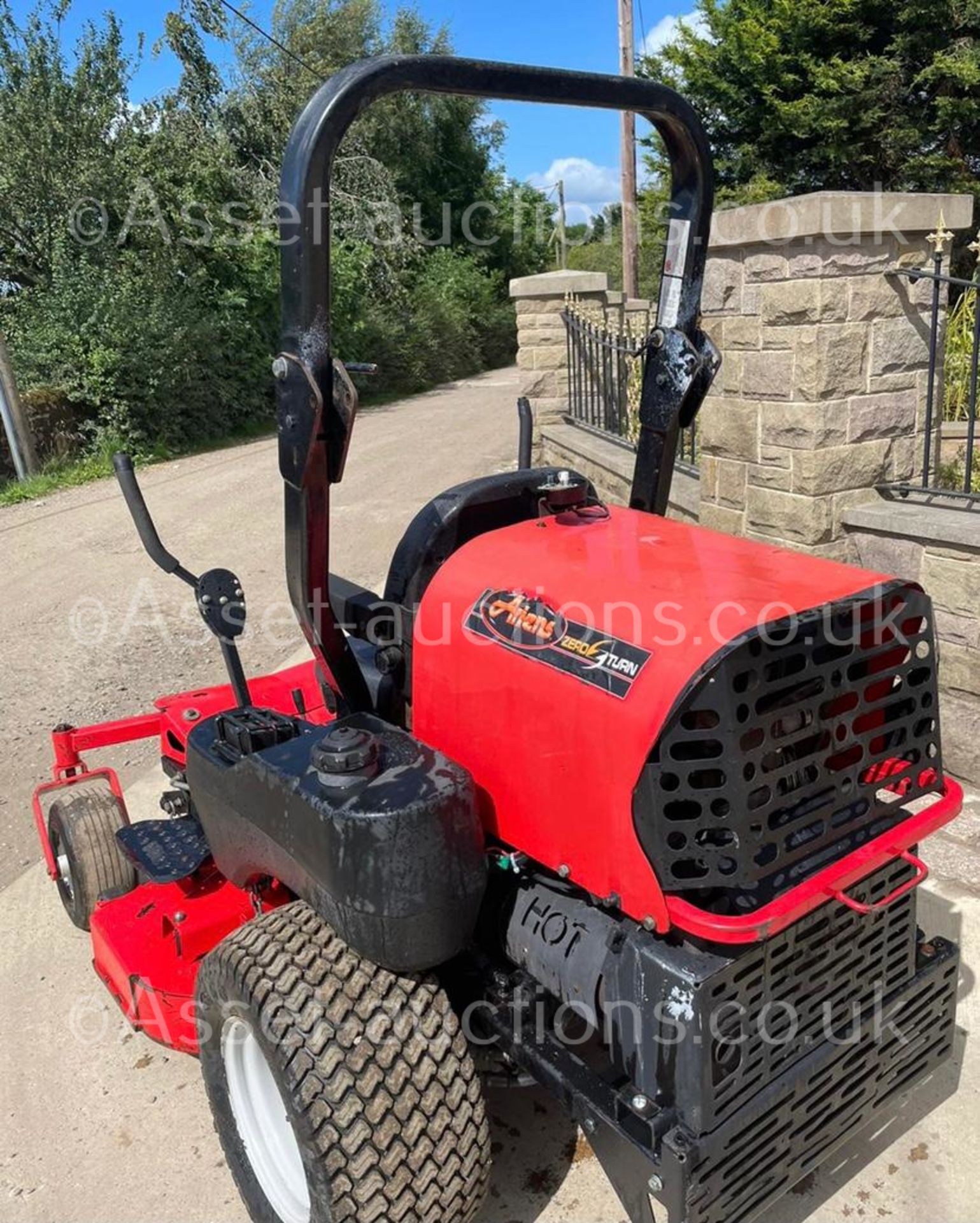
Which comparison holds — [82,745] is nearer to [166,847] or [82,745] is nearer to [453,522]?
[166,847]

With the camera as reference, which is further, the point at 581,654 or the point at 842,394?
the point at 842,394

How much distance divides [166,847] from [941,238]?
10.6 feet

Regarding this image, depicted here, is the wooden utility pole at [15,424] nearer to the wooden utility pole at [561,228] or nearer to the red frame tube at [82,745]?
the red frame tube at [82,745]

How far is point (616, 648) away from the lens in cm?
168

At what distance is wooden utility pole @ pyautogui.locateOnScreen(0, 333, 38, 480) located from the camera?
11.1m

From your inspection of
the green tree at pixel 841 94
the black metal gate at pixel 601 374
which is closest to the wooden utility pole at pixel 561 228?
the green tree at pixel 841 94

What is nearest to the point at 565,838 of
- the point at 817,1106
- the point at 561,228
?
the point at 817,1106

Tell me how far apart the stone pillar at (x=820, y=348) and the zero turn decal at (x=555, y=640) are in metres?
2.21

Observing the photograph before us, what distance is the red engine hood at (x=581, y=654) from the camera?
5.32ft

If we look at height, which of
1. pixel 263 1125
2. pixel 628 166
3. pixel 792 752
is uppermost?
pixel 628 166

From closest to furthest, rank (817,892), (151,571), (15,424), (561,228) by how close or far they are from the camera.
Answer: (817,892), (151,571), (15,424), (561,228)

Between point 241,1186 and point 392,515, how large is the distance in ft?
24.3

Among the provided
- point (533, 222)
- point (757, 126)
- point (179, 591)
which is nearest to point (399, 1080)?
point (179, 591)

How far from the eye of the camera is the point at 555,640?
1.79 meters
